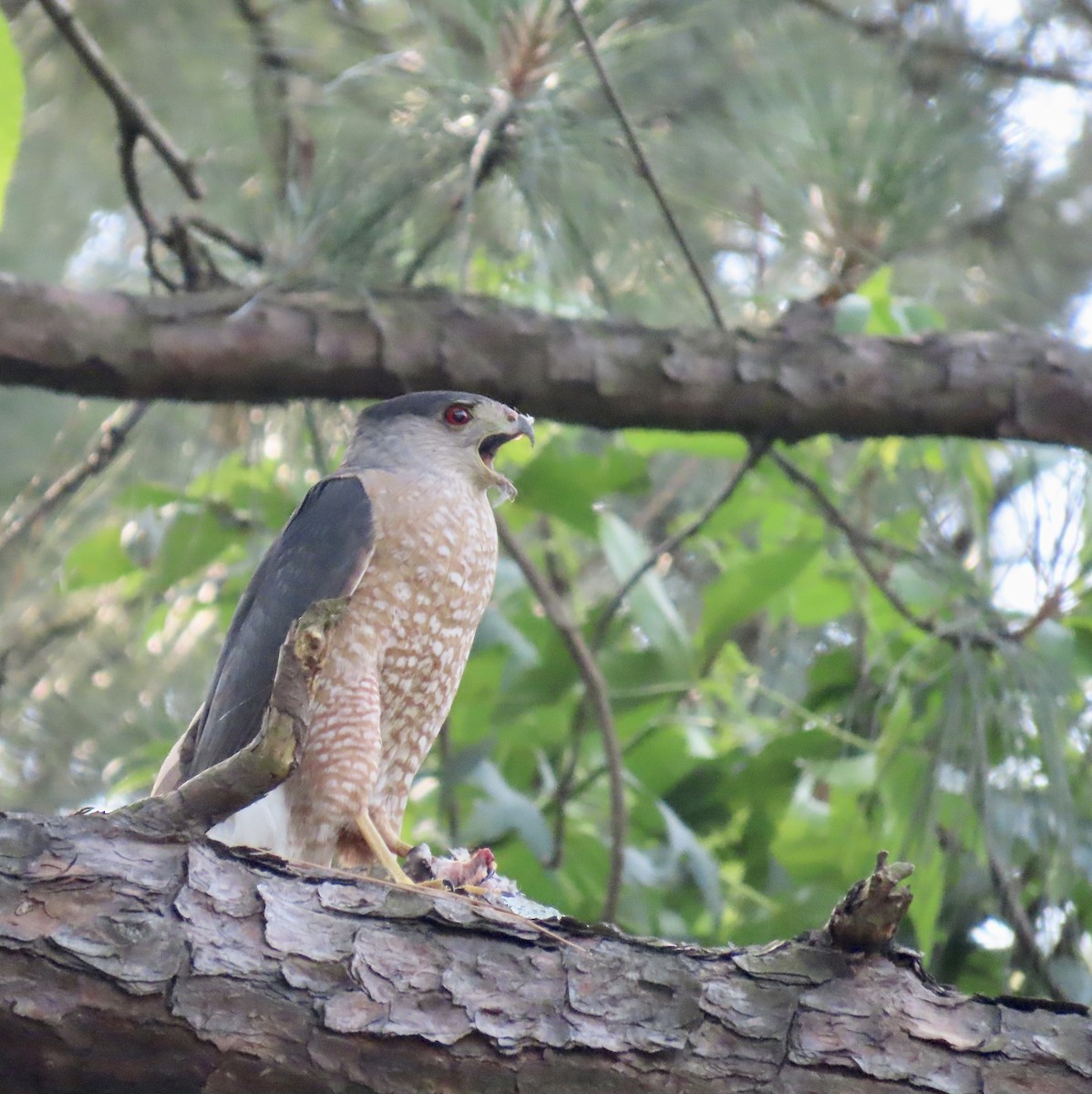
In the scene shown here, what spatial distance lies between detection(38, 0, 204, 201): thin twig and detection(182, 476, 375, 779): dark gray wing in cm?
122

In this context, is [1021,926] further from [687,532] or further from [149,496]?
[149,496]

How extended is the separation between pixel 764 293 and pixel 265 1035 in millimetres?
3764

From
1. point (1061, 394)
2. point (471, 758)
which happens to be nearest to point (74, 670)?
point (471, 758)

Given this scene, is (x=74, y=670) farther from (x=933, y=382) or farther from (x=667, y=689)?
(x=933, y=382)

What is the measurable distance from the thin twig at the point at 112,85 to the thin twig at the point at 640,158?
1.08 meters

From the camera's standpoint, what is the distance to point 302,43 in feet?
14.4

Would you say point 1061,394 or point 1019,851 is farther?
point 1019,851

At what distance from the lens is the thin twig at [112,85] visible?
3.41 meters

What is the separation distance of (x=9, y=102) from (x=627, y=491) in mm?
3453

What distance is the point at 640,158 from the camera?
3525 millimetres

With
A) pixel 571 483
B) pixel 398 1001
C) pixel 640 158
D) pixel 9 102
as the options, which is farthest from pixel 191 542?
pixel 9 102

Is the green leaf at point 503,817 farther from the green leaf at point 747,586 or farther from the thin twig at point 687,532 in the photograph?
the green leaf at point 747,586

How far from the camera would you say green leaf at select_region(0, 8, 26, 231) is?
1.07 m

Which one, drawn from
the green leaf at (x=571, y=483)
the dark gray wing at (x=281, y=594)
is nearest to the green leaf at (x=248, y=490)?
the green leaf at (x=571, y=483)
